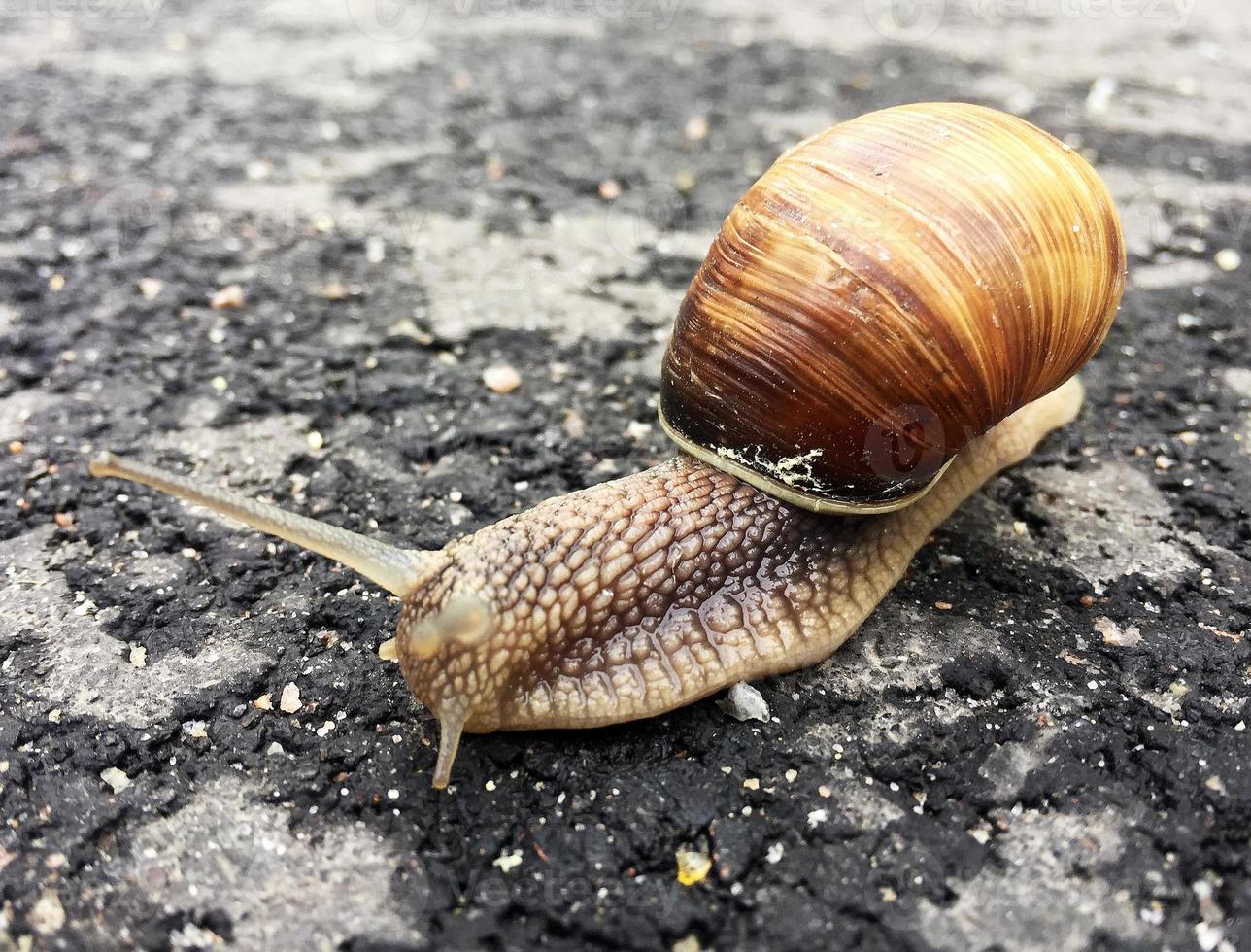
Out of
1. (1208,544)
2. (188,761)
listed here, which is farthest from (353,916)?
(1208,544)

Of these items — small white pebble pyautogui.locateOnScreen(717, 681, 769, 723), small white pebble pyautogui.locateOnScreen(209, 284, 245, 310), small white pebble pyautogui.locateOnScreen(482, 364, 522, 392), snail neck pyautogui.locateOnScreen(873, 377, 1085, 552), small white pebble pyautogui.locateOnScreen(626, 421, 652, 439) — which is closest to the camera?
small white pebble pyautogui.locateOnScreen(717, 681, 769, 723)

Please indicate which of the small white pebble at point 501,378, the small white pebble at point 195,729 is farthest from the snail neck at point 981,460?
the small white pebble at point 195,729

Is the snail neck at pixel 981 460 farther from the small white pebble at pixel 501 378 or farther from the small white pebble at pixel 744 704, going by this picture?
the small white pebble at pixel 501 378

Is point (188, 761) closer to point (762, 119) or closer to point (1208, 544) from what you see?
point (1208, 544)

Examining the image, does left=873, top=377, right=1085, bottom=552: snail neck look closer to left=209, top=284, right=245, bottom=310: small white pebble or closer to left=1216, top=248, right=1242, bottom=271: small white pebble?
left=1216, top=248, right=1242, bottom=271: small white pebble

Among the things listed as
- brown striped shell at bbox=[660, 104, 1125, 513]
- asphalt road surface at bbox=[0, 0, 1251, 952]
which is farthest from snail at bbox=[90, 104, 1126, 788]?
asphalt road surface at bbox=[0, 0, 1251, 952]

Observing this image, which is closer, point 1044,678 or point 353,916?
point 353,916
